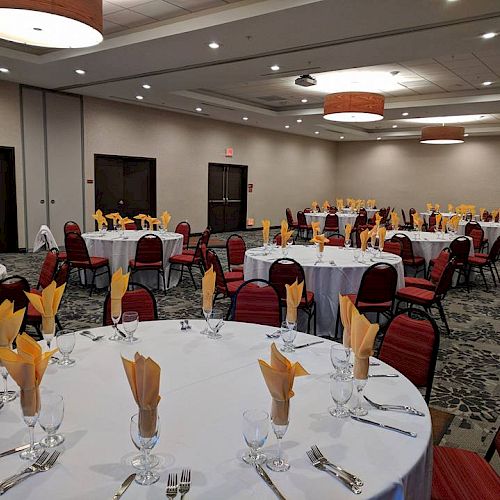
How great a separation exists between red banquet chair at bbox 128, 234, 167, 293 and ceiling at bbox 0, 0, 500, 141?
301 cm

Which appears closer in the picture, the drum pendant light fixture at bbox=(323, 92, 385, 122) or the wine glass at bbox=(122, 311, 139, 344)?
the wine glass at bbox=(122, 311, 139, 344)

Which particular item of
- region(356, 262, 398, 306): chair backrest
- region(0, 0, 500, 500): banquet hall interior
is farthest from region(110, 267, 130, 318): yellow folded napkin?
region(356, 262, 398, 306): chair backrest

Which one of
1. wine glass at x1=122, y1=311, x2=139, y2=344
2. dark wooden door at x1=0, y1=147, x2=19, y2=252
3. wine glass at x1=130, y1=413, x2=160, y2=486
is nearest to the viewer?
wine glass at x1=130, y1=413, x2=160, y2=486

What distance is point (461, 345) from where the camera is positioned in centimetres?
558

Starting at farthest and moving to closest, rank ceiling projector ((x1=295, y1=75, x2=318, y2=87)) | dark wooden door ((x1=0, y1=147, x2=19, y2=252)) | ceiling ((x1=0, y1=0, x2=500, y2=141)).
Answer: dark wooden door ((x1=0, y1=147, x2=19, y2=252))
ceiling projector ((x1=295, y1=75, x2=318, y2=87))
ceiling ((x1=0, y1=0, x2=500, y2=141))

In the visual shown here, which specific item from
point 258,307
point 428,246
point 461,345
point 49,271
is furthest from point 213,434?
point 428,246

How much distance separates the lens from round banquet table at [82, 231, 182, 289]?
7.64m

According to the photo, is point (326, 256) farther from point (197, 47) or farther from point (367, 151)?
point (367, 151)

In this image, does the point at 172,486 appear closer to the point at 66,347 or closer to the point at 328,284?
the point at 66,347

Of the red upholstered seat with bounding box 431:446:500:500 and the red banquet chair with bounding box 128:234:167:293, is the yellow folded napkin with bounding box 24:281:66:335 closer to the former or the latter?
the red upholstered seat with bounding box 431:446:500:500

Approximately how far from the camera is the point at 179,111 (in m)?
14.5

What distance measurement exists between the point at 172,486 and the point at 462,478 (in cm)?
138

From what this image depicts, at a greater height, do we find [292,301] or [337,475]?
[292,301]

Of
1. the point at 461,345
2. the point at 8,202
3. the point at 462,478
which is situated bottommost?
the point at 461,345
